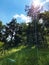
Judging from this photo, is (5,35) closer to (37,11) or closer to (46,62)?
(37,11)

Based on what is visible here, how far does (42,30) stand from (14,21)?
9.30 m

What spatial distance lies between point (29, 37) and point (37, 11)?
121 inches

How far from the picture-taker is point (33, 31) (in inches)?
925

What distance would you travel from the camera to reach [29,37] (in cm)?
2336

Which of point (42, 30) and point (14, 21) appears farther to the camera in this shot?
point (14, 21)

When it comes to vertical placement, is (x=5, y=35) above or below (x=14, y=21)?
below

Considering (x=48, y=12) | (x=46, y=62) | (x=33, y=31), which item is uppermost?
(x=48, y=12)

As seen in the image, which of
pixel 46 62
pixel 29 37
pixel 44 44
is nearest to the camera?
pixel 46 62

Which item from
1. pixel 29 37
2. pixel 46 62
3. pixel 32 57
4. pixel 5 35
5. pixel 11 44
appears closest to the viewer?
pixel 46 62

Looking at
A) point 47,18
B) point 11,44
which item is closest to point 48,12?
point 47,18

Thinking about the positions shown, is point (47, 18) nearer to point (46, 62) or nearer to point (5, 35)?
point (5, 35)

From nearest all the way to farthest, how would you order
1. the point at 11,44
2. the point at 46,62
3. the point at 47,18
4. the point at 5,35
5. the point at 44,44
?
the point at 46,62 → the point at 44,44 → the point at 47,18 → the point at 11,44 → the point at 5,35

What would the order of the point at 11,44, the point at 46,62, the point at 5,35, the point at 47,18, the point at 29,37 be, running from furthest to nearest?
the point at 5,35 → the point at 11,44 → the point at 29,37 → the point at 47,18 → the point at 46,62

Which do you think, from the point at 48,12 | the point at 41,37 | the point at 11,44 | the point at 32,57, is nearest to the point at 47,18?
the point at 48,12
